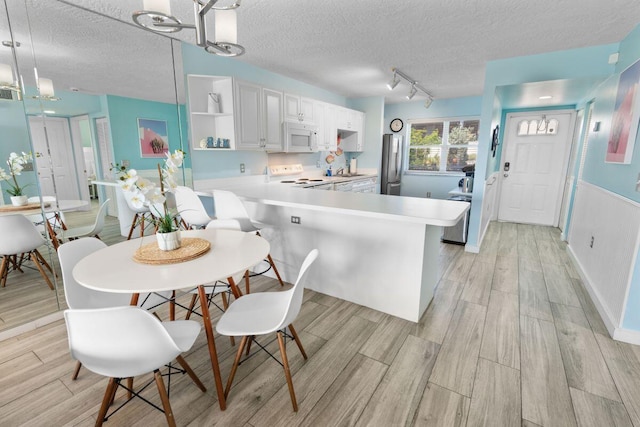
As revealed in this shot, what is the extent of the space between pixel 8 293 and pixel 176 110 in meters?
2.16

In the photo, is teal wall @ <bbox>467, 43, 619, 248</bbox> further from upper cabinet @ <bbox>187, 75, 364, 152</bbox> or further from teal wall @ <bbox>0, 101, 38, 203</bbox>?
teal wall @ <bbox>0, 101, 38, 203</bbox>

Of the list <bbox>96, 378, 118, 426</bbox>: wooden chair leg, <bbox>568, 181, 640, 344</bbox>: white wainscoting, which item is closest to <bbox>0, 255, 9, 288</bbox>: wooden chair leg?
<bbox>96, 378, 118, 426</bbox>: wooden chair leg

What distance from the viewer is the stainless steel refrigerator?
631 centimetres

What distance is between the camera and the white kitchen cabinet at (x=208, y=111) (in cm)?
326

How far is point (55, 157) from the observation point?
93.4 inches

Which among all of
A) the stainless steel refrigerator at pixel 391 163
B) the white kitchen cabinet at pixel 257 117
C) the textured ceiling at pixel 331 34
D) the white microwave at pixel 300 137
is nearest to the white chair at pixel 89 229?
the textured ceiling at pixel 331 34

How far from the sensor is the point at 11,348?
2000mm

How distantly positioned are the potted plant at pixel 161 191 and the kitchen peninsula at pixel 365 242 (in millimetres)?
1069

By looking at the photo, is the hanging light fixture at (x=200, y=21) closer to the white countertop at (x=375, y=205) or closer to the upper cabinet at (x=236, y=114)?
the white countertop at (x=375, y=205)

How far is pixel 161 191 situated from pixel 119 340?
31.7 inches

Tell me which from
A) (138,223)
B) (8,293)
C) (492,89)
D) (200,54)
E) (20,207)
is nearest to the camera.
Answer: (20,207)

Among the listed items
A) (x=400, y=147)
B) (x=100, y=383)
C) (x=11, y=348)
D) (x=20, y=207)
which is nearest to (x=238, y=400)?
(x=100, y=383)

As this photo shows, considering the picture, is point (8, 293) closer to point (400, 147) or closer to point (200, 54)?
point (200, 54)

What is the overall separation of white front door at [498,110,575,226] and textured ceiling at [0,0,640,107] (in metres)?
2.61
